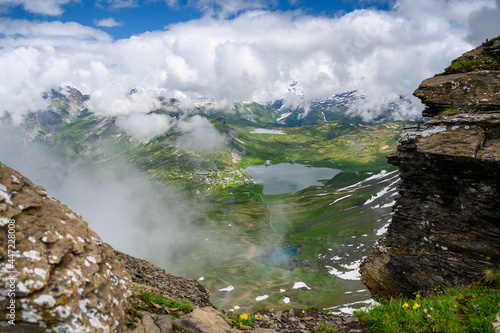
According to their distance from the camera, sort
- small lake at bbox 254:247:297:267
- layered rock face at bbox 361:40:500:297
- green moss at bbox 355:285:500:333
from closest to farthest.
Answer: green moss at bbox 355:285:500:333, layered rock face at bbox 361:40:500:297, small lake at bbox 254:247:297:267

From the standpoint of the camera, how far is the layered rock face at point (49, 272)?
16.9ft

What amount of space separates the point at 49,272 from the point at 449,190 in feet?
69.3

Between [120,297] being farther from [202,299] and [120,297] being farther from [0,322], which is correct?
[202,299]

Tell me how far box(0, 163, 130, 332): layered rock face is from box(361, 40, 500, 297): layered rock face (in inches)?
737

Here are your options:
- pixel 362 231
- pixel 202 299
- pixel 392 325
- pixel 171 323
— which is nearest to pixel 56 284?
pixel 171 323

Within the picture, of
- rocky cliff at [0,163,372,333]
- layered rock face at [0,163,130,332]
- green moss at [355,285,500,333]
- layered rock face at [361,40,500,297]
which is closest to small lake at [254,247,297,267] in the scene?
layered rock face at [361,40,500,297]

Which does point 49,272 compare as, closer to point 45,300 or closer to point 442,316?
point 45,300

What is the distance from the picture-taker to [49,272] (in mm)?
5500

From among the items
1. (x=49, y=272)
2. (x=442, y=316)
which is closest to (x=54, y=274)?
(x=49, y=272)

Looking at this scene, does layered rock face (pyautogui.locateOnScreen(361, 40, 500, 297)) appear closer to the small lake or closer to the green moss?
the green moss

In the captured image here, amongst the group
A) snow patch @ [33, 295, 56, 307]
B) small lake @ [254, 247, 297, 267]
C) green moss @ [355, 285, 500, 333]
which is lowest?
small lake @ [254, 247, 297, 267]

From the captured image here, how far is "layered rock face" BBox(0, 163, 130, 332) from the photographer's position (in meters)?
5.15

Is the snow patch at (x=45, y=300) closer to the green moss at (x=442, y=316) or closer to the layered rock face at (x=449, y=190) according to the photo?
the green moss at (x=442, y=316)

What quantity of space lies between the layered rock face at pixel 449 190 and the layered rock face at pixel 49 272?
18.7 meters
